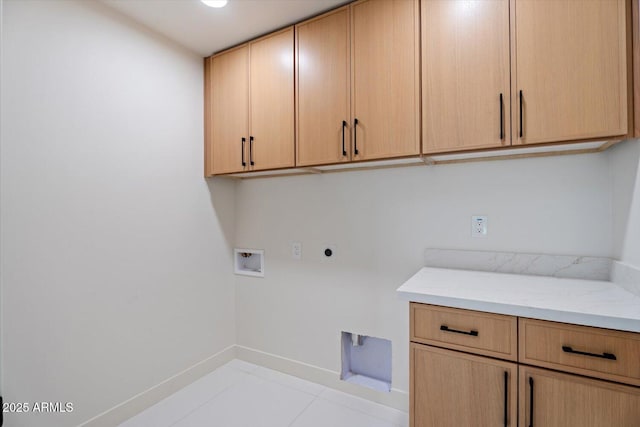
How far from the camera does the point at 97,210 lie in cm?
165

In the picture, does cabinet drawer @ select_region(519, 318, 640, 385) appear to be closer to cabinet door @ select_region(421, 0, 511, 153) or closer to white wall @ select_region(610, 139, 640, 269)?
white wall @ select_region(610, 139, 640, 269)

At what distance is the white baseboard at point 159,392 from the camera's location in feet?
5.48

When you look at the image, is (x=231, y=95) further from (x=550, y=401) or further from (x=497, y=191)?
(x=550, y=401)

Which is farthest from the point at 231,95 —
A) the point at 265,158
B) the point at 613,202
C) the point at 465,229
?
Answer: the point at 613,202

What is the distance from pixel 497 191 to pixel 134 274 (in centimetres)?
215

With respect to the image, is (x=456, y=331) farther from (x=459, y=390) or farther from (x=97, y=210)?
(x=97, y=210)

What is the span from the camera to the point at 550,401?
103 cm

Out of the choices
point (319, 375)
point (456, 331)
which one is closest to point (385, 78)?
point (456, 331)

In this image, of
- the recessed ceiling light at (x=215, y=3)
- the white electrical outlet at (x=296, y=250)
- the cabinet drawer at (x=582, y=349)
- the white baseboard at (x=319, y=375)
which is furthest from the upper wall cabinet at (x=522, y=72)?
the white baseboard at (x=319, y=375)

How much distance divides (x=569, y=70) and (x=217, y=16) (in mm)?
1791

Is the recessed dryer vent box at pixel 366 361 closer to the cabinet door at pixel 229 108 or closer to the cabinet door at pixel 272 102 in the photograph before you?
the cabinet door at pixel 272 102

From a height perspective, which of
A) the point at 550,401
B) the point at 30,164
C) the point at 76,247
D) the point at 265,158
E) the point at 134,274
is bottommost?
the point at 550,401

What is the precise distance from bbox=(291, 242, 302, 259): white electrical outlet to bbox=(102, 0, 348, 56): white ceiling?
4.77 ft

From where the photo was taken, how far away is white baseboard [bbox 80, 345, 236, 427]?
167 cm
